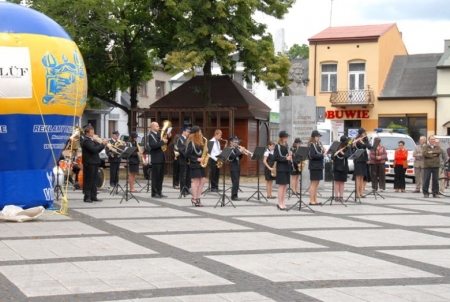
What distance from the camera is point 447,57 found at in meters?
44.3

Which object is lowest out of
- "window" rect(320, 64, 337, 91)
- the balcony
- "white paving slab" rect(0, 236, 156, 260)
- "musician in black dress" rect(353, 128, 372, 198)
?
"white paving slab" rect(0, 236, 156, 260)

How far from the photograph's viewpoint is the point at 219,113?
29266 millimetres

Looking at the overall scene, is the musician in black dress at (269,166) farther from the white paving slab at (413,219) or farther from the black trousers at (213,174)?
the white paving slab at (413,219)

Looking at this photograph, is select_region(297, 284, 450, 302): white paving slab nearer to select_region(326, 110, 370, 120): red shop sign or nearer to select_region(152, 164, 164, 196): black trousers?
select_region(152, 164, 164, 196): black trousers

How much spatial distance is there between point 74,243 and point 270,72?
1929 centimetres

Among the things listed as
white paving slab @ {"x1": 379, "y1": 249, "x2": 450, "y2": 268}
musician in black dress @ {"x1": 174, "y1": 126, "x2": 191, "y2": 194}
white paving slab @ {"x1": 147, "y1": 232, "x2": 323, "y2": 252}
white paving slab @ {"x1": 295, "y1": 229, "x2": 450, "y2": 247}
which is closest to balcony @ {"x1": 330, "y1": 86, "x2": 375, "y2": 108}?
musician in black dress @ {"x1": 174, "y1": 126, "x2": 191, "y2": 194}

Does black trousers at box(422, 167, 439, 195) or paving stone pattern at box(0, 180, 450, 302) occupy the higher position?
black trousers at box(422, 167, 439, 195)

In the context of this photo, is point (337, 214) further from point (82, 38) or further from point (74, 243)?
point (82, 38)

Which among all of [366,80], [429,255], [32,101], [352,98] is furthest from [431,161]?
[366,80]

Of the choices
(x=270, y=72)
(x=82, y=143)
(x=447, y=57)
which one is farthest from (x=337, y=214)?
(x=447, y=57)

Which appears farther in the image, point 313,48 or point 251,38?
point 313,48

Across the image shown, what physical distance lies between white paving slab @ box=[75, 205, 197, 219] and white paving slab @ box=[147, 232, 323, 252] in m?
3.22

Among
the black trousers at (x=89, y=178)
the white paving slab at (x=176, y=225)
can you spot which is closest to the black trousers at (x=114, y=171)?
the black trousers at (x=89, y=178)

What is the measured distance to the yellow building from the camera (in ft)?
146
